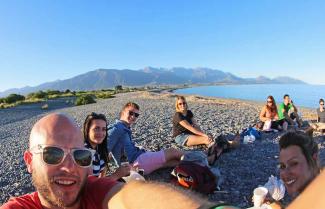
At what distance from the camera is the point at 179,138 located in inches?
410

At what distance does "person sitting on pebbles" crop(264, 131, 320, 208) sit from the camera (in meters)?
4.46

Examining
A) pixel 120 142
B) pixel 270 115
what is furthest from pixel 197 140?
pixel 270 115

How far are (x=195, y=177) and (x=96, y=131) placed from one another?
1.91 m

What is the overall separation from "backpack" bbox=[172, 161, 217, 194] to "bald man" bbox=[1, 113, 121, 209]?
3603mm

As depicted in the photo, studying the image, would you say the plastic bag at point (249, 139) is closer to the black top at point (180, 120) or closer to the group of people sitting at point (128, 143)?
the group of people sitting at point (128, 143)

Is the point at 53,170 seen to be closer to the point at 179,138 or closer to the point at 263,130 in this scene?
the point at 179,138

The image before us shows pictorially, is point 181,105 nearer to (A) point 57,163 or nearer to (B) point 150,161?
(B) point 150,161

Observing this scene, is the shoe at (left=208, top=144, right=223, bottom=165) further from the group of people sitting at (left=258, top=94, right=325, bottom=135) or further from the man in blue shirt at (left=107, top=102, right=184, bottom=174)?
the group of people sitting at (left=258, top=94, right=325, bottom=135)

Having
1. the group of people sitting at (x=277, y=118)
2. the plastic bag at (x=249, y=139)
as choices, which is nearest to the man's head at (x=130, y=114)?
the plastic bag at (x=249, y=139)

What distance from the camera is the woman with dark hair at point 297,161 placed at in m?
4.46

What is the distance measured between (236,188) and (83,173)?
467 cm

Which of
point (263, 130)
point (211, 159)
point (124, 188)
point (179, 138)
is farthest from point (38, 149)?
point (263, 130)

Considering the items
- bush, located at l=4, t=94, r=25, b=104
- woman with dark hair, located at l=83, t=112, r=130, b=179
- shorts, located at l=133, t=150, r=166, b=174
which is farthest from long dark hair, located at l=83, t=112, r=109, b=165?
bush, located at l=4, t=94, r=25, b=104

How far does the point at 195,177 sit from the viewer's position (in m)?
6.25
